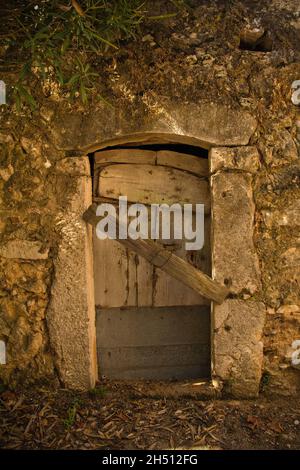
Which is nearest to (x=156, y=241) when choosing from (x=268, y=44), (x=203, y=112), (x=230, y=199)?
(x=230, y=199)

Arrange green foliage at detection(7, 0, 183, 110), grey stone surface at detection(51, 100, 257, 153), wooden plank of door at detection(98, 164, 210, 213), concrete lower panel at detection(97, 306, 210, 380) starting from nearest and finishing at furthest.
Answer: green foliage at detection(7, 0, 183, 110), grey stone surface at detection(51, 100, 257, 153), wooden plank of door at detection(98, 164, 210, 213), concrete lower panel at detection(97, 306, 210, 380)

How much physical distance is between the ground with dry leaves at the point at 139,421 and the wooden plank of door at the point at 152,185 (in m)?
1.46

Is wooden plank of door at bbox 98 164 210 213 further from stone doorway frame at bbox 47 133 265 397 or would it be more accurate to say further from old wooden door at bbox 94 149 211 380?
stone doorway frame at bbox 47 133 265 397

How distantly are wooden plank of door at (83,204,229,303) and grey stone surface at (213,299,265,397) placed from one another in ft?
0.41

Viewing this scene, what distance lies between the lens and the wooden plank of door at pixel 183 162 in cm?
341

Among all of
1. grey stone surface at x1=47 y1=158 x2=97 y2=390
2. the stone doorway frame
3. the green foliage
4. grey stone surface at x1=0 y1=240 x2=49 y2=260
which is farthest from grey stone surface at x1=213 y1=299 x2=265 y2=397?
the green foliage

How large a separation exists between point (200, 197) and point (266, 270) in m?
0.75

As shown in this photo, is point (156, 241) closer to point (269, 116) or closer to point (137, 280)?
point (137, 280)

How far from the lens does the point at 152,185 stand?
11.2 feet

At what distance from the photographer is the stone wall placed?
3.10m

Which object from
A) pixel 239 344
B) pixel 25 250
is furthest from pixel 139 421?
pixel 25 250

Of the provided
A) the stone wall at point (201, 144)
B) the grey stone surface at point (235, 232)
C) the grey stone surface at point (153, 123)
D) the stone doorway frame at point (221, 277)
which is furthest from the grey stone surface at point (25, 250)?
the grey stone surface at point (235, 232)

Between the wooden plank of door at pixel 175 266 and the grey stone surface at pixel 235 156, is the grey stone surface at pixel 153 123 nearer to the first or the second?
the grey stone surface at pixel 235 156

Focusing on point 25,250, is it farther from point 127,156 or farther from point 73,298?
point 127,156
